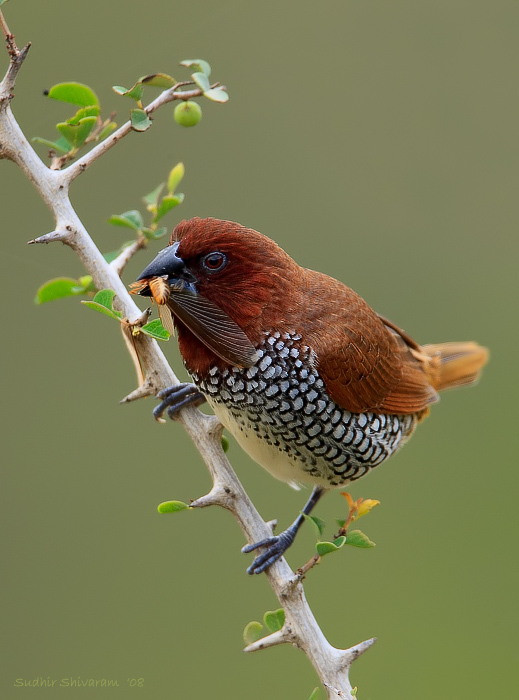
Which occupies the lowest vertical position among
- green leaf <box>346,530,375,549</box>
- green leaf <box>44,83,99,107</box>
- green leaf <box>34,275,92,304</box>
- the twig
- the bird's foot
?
the bird's foot

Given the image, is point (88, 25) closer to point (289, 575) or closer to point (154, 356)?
point (154, 356)

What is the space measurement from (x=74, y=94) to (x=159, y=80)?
25 cm

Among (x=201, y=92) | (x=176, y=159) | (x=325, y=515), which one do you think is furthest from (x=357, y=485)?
(x=201, y=92)

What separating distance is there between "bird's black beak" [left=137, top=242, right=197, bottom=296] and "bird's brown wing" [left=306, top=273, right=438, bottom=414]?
488mm

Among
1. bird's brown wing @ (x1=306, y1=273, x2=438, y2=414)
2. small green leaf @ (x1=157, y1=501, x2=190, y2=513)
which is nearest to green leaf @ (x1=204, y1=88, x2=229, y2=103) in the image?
bird's brown wing @ (x1=306, y1=273, x2=438, y2=414)

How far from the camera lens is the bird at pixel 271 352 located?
8.86 ft

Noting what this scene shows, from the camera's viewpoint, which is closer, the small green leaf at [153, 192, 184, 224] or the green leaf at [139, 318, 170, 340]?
the green leaf at [139, 318, 170, 340]

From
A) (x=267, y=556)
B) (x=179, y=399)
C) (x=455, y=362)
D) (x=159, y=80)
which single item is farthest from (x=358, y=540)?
(x=455, y=362)

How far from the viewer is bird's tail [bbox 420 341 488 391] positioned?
4.21 metres

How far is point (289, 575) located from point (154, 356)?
0.84 meters

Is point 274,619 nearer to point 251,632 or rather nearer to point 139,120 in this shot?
point 251,632

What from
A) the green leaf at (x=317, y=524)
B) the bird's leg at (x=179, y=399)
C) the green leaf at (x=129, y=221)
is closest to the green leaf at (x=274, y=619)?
the green leaf at (x=317, y=524)

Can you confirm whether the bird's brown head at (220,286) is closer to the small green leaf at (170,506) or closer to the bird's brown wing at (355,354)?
the bird's brown wing at (355,354)

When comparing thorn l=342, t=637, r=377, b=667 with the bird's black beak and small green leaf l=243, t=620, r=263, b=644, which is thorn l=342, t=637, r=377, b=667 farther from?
the bird's black beak
